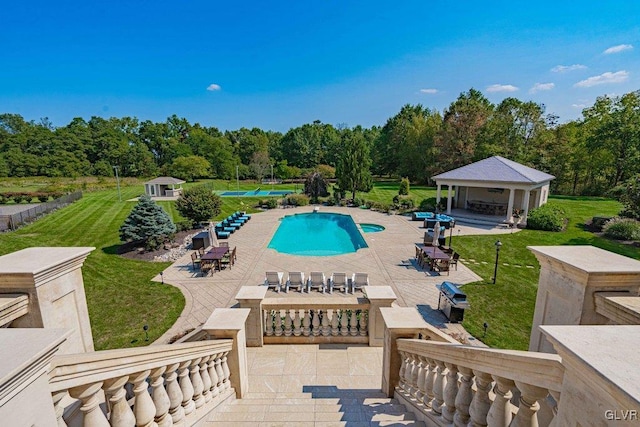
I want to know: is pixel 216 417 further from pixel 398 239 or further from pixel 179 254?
pixel 398 239

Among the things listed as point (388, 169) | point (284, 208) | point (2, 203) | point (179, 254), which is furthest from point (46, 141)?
point (388, 169)

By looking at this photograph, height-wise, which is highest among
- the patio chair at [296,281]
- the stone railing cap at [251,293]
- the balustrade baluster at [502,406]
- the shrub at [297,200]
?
the balustrade baluster at [502,406]

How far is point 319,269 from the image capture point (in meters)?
13.0

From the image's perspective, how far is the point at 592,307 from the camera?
2.73 meters

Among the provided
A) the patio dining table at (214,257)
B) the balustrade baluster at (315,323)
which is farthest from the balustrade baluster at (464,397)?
the patio dining table at (214,257)

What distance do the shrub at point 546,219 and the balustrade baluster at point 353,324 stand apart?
1927 centimetres

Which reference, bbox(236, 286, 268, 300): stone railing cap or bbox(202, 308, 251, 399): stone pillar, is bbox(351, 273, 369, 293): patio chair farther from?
bbox(202, 308, 251, 399): stone pillar

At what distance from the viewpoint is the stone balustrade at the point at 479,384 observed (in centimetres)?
184

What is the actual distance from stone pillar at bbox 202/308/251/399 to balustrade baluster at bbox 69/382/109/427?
189cm

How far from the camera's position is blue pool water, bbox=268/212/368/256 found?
17.0 m

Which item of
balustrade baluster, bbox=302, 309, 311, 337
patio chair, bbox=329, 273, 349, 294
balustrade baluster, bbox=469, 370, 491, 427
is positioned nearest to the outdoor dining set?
patio chair, bbox=329, 273, 349, 294

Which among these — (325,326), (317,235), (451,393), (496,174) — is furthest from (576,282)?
(496,174)

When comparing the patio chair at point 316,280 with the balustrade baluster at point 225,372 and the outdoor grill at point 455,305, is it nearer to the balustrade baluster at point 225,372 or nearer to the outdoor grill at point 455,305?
the outdoor grill at point 455,305

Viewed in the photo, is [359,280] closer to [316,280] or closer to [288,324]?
[316,280]
